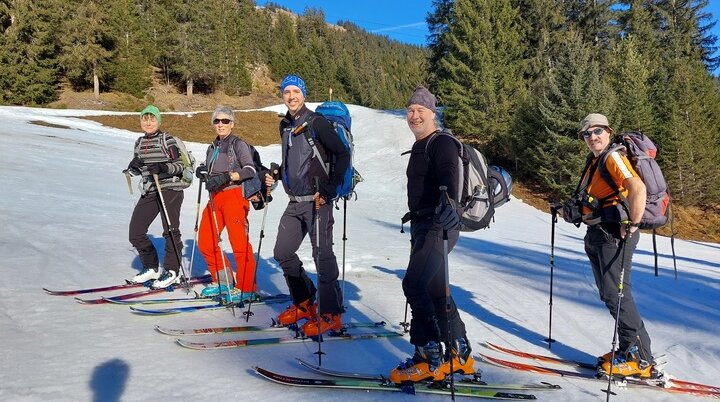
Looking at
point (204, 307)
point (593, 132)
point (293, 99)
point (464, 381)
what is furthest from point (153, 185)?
point (593, 132)

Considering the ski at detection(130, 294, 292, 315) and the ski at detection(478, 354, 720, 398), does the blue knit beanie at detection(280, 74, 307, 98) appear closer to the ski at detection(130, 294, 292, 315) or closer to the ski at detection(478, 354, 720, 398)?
the ski at detection(130, 294, 292, 315)

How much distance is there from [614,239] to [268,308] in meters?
3.67

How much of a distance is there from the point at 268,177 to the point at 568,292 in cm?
484

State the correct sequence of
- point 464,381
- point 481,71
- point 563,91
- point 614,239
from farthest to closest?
1. point 481,71
2. point 563,91
3. point 614,239
4. point 464,381

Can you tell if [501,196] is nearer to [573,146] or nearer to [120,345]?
[120,345]

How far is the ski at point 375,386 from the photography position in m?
3.48

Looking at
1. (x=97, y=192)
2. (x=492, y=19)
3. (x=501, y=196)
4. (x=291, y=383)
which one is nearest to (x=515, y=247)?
(x=501, y=196)

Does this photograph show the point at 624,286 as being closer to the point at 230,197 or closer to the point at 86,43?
the point at 230,197

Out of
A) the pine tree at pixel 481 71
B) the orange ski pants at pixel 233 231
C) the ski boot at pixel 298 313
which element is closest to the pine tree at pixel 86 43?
the pine tree at pixel 481 71

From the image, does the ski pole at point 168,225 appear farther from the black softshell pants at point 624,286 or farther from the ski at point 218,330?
the black softshell pants at point 624,286

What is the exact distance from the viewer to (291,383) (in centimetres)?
346

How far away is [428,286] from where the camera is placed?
143 inches

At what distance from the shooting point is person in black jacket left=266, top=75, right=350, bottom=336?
446 centimetres

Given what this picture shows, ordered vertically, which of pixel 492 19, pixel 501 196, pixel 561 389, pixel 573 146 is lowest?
pixel 561 389
